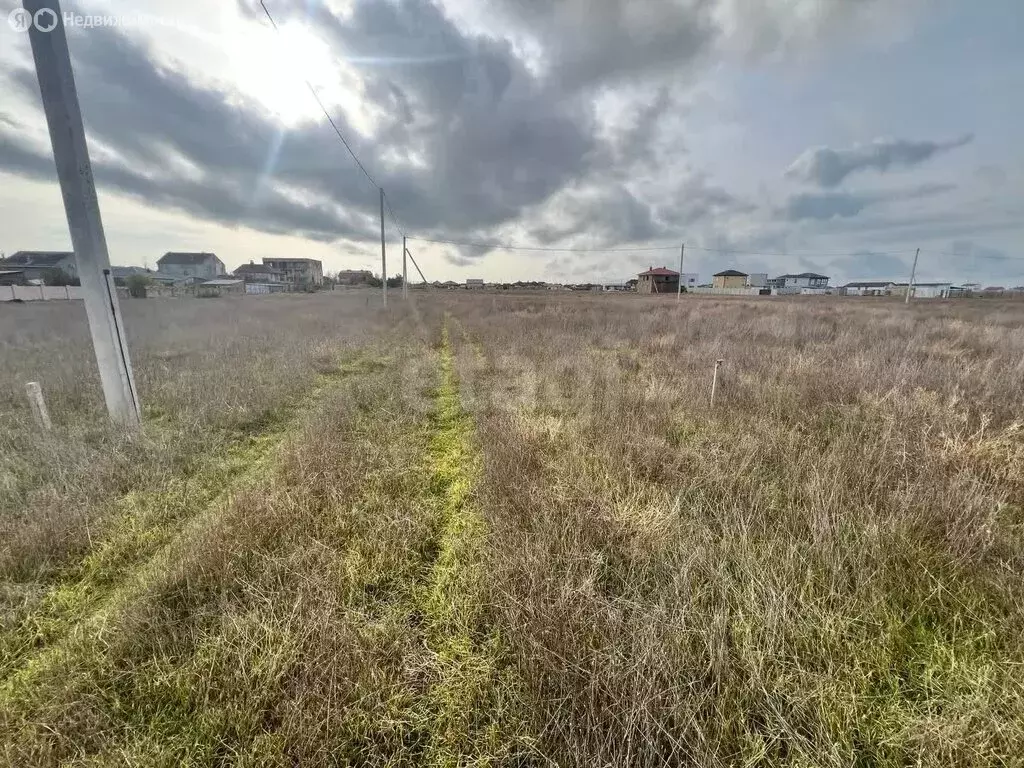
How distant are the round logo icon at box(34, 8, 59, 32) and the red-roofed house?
2742 inches

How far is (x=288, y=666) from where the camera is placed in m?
1.91

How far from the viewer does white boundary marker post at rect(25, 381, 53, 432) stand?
4.82m

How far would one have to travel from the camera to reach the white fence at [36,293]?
85.8 feet

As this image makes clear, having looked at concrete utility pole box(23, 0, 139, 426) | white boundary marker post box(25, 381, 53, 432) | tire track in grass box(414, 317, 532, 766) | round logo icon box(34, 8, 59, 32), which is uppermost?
round logo icon box(34, 8, 59, 32)

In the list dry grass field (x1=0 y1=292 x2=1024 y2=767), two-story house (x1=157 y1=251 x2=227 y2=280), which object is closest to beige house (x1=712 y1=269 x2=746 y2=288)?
dry grass field (x1=0 y1=292 x2=1024 y2=767)

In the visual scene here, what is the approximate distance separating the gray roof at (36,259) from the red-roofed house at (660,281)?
82.2 meters

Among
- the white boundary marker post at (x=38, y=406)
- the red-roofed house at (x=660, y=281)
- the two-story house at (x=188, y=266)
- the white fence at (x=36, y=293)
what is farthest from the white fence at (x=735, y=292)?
the two-story house at (x=188, y=266)

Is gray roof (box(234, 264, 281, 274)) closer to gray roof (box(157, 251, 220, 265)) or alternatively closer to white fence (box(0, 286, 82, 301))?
gray roof (box(157, 251, 220, 265))

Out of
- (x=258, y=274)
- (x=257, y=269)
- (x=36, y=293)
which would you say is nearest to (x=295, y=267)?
(x=257, y=269)

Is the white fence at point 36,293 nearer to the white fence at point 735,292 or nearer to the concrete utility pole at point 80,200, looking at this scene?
the concrete utility pole at point 80,200

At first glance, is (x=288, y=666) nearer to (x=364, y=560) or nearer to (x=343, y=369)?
(x=364, y=560)

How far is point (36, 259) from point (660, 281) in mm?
90727

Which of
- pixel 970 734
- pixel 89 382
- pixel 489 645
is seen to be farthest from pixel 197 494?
pixel 89 382

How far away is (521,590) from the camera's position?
2373 millimetres
